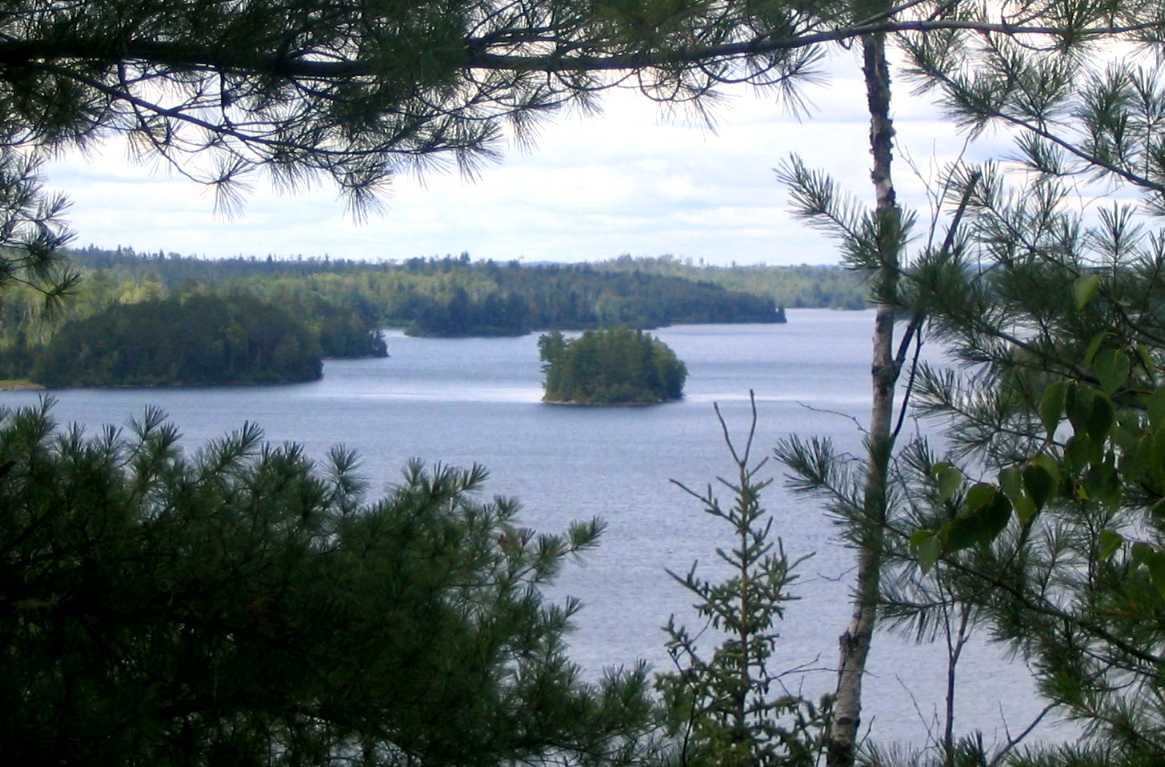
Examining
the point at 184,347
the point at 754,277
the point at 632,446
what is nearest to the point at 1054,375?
the point at 184,347

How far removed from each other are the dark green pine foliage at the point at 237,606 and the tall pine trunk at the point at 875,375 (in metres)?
0.99

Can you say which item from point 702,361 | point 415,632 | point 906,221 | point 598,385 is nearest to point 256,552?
point 415,632

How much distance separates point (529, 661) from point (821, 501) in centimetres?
129

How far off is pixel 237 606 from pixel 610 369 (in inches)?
1314

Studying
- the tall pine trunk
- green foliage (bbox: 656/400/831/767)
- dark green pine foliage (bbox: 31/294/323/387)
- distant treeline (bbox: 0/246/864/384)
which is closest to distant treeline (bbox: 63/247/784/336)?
distant treeline (bbox: 0/246/864/384)

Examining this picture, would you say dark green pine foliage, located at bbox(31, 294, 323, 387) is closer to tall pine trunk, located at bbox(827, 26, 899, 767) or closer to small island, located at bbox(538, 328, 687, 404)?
tall pine trunk, located at bbox(827, 26, 899, 767)

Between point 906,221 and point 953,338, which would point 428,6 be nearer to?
point 906,221

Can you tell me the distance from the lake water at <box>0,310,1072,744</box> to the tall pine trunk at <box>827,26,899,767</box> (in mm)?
165

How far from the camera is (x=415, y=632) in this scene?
285 centimetres

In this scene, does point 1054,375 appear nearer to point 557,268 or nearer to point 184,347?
point 184,347

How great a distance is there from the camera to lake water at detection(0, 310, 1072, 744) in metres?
10.5

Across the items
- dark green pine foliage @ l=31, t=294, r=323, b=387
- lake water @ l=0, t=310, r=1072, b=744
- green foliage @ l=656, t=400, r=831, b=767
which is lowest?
lake water @ l=0, t=310, r=1072, b=744

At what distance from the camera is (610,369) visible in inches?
1415

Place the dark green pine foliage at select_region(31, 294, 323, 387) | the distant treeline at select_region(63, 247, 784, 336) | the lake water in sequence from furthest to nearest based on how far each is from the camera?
the distant treeline at select_region(63, 247, 784, 336) → the dark green pine foliage at select_region(31, 294, 323, 387) → the lake water
